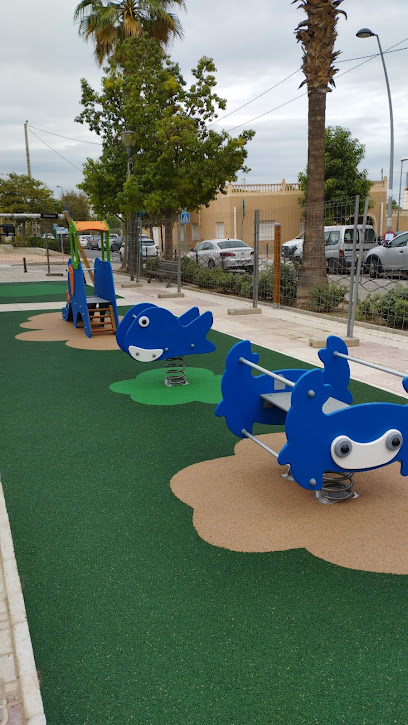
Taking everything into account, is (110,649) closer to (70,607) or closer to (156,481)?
(70,607)

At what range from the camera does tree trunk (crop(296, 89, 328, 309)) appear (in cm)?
1182

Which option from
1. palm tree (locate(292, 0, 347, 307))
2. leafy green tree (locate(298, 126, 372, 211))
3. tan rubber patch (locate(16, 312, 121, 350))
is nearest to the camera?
tan rubber patch (locate(16, 312, 121, 350))

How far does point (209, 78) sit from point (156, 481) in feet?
61.2

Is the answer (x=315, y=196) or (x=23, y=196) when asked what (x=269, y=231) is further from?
(x=23, y=196)

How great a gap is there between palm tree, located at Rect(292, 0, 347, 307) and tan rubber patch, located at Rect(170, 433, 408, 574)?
8263 mm

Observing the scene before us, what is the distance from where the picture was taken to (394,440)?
3.53 meters

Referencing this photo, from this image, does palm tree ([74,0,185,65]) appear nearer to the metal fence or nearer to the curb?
the metal fence

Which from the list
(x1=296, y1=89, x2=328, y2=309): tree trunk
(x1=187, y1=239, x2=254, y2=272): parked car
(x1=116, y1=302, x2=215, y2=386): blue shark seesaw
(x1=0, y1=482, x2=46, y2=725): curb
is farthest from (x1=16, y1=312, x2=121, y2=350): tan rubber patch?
(x1=187, y1=239, x2=254, y2=272): parked car

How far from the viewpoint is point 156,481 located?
4.14 meters

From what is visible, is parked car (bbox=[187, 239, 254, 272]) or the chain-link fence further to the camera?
parked car (bbox=[187, 239, 254, 272])

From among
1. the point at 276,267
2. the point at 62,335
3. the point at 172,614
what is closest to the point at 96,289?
the point at 62,335

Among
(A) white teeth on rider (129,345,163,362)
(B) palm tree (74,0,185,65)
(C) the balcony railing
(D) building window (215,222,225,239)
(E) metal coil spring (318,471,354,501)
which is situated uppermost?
(B) palm tree (74,0,185,65)

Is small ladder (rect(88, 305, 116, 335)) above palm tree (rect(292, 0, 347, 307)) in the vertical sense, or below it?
below

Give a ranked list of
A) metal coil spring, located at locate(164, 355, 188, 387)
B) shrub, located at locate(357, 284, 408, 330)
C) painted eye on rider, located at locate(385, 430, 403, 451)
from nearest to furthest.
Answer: painted eye on rider, located at locate(385, 430, 403, 451)
metal coil spring, located at locate(164, 355, 188, 387)
shrub, located at locate(357, 284, 408, 330)
